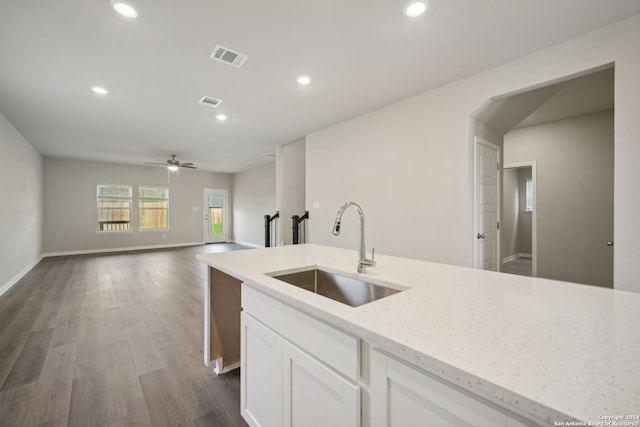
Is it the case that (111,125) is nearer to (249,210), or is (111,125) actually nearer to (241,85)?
(241,85)

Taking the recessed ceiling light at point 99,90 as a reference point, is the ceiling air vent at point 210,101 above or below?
above

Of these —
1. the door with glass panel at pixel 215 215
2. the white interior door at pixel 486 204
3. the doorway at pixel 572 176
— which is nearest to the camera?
the white interior door at pixel 486 204

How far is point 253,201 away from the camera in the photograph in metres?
9.07

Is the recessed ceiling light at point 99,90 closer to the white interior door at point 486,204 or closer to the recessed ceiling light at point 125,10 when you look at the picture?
the recessed ceiling light at point 125,10

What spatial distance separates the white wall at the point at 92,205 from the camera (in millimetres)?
7141

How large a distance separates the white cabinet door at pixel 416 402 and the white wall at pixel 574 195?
5.18 metres

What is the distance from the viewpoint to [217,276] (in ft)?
6.64

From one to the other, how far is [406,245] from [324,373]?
2795mm

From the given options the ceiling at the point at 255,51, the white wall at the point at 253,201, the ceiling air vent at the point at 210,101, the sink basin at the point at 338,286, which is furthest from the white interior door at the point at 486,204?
the white wall at the point at 253,201

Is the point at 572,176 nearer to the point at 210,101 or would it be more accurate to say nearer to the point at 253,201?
the point at 210,101

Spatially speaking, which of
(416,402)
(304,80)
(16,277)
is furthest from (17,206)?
(416,402)

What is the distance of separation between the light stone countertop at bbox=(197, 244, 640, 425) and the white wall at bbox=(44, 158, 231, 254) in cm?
875

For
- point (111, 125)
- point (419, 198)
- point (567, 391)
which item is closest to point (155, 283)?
point (111, 125)

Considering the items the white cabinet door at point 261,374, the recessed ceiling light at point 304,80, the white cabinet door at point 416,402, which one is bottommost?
the white cabinet door at point 261,374
